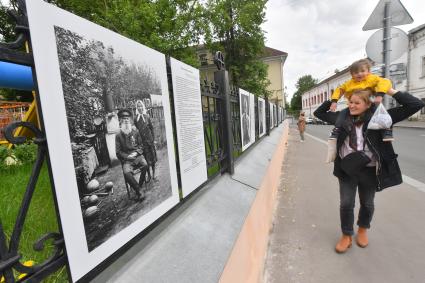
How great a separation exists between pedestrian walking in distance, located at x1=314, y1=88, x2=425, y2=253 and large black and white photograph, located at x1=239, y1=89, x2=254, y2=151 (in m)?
1.60

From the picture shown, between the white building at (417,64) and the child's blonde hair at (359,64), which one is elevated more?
the white building at (417,64)

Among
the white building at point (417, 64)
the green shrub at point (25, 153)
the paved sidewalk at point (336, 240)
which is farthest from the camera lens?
the white building at point (417, 64)

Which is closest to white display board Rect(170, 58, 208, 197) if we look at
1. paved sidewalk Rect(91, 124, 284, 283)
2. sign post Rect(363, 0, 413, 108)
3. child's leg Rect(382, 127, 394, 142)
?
paved sidewalk Rect(91, 124, 284, 283)

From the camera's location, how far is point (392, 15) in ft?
14.3

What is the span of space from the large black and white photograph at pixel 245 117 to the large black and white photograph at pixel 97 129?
2.54m

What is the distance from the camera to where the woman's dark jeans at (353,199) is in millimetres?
2721

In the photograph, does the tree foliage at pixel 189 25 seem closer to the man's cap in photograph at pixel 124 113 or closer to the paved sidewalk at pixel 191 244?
the paved sidewalk at pixel 191 244

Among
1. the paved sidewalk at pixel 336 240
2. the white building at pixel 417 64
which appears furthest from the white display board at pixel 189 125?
the white building at pixel 417 64

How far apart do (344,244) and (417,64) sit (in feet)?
97.1

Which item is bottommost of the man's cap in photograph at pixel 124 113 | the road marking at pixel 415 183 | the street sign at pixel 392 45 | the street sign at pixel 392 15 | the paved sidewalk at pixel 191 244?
the road marking at pixel 415 183

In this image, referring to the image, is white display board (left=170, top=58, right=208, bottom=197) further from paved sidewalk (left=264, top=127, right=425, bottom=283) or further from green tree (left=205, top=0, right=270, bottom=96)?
green tree (left=205, top=0, right=270, bottom=96)

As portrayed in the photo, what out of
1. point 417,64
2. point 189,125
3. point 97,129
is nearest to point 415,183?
point 189,125

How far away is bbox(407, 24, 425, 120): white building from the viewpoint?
24.1 meters

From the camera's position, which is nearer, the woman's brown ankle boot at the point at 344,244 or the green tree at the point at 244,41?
the woman's brown ankle boot at the point at 344,244
